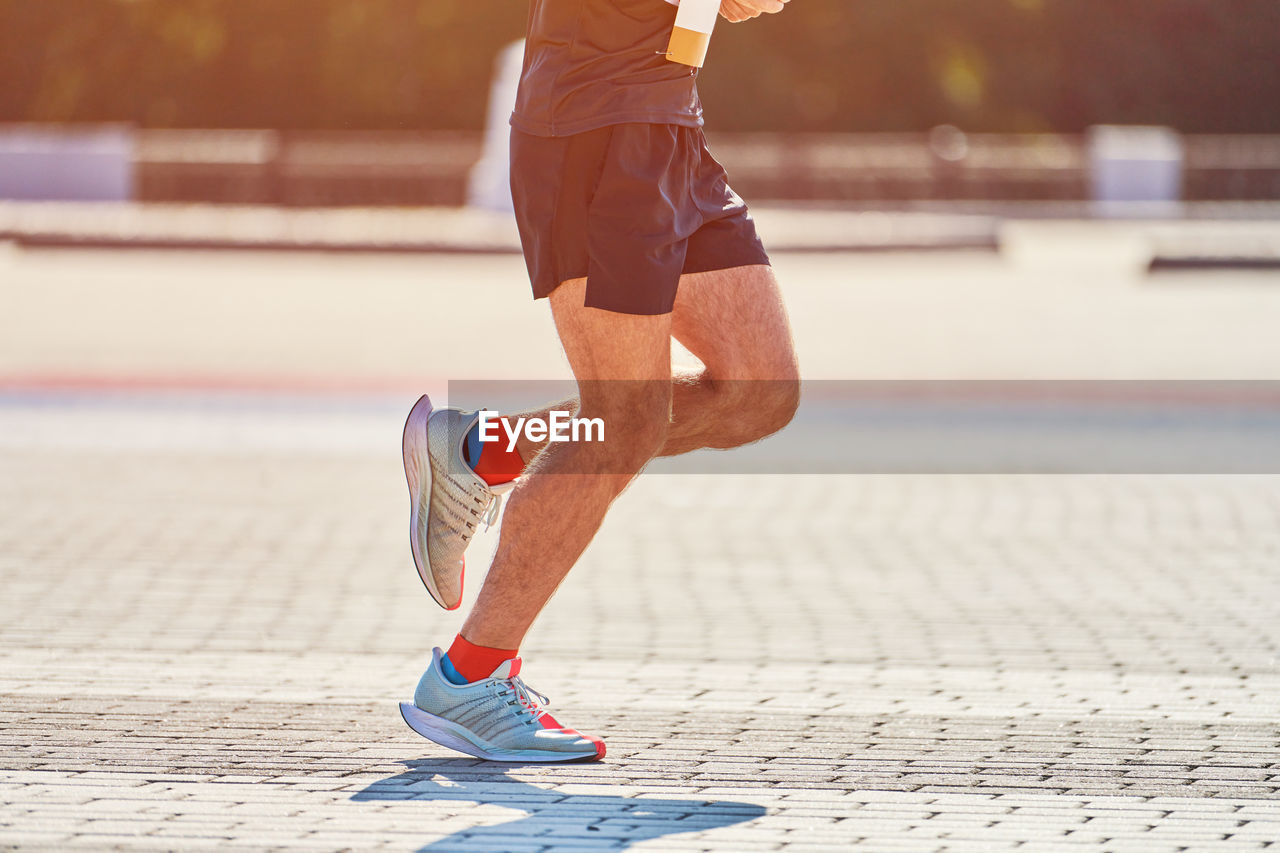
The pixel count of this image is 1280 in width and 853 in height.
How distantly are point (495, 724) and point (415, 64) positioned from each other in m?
34.1

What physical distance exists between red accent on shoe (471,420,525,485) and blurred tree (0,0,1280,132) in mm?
32006

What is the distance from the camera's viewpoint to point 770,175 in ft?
84.3

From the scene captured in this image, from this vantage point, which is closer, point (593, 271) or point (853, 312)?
point (593, 271)

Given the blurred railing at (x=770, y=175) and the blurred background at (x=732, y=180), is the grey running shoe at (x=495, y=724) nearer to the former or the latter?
the blurred background at (x=732, y=180)

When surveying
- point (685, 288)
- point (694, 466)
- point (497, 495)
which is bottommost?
point (694, 466)

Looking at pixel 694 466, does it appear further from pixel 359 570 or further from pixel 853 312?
pixel 853 312

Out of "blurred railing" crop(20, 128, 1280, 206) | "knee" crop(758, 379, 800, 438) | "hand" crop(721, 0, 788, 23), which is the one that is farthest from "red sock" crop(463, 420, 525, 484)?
"blurred railing" crop(20, 128, 1280, 206)

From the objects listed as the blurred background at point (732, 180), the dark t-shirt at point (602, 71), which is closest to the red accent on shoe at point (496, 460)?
the dark t-shirt at point (602, 71)

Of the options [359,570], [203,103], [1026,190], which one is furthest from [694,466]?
[203,103]

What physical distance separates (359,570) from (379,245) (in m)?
13.8

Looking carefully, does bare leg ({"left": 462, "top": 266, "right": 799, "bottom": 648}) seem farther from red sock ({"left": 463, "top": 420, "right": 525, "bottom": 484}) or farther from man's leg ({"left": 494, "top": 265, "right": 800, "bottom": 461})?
red sock ({"left": 463, "top": 420, "right": 525, "bottom": 484})

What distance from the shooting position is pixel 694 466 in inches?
317

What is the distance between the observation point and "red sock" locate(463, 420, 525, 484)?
3533 millimetres

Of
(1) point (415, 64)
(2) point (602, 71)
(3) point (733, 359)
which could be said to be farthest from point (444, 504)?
(1) point (415, 64)
